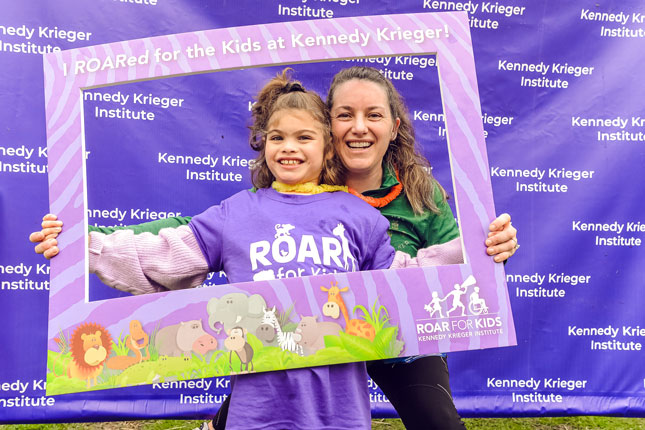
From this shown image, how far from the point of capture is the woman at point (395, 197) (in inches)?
72.2

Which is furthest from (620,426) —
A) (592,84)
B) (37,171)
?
(37,171)

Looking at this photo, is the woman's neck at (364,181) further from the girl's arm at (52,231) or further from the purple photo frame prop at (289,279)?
the girl's arm at (52,231)

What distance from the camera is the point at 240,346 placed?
1.68 meters

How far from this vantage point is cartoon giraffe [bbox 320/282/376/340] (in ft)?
5.56

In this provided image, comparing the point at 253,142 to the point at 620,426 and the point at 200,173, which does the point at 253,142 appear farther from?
the point at 620,426

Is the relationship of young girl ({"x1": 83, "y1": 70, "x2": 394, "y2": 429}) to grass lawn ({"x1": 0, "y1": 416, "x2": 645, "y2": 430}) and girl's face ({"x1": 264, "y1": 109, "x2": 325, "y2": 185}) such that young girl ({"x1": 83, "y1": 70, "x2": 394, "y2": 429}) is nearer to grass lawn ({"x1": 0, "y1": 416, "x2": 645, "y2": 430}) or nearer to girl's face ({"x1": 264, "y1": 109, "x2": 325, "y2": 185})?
girl's face ({"x1": 264, "y1": 109, "x2": 325, "y2": 185})

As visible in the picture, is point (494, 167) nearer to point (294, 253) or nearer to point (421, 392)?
point (421, 392)

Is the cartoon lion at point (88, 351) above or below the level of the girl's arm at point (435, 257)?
below

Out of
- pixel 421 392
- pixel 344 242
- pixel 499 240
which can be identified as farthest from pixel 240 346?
pixel 499 240

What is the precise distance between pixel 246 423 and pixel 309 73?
170 centimetres

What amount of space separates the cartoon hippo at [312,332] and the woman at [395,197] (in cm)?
39

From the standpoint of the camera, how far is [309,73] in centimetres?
267

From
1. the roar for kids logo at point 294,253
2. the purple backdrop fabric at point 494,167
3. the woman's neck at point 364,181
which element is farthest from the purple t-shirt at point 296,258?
the purple backdrop fabric at point 494,167

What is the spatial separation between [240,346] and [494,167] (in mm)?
1740
